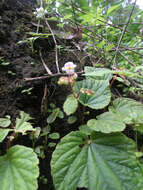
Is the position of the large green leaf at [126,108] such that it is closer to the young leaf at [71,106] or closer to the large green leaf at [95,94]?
the large green leaf at [95,94]

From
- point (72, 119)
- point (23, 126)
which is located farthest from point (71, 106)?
point (23, 126)

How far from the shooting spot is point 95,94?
2.42ft

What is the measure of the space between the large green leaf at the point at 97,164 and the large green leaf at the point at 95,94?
18 cm

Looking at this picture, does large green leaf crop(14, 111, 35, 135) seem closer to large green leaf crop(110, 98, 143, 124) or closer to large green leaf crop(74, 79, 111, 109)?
large green leaf crop(74, 79, 111, 109)

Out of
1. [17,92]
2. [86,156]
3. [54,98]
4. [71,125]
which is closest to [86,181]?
[86,156]

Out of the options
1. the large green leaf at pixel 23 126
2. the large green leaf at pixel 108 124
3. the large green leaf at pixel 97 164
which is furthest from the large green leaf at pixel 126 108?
the large green leaf at pixel 23 126

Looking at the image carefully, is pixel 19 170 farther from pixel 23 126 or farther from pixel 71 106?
pixel 71 106

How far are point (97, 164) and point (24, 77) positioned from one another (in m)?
0.72

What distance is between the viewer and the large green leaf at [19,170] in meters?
0.43

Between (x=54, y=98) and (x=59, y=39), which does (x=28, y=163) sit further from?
(x=59, y=39)

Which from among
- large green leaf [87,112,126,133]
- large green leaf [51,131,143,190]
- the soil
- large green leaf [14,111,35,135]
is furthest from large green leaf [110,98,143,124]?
large green leaf [14,111,35,135]

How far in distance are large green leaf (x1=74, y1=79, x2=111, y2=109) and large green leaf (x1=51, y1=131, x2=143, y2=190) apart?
18 cm

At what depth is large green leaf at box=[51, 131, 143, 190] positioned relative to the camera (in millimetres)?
451

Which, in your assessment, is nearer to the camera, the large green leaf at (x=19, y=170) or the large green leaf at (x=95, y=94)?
the large green leaf at (x=19, y=170)
